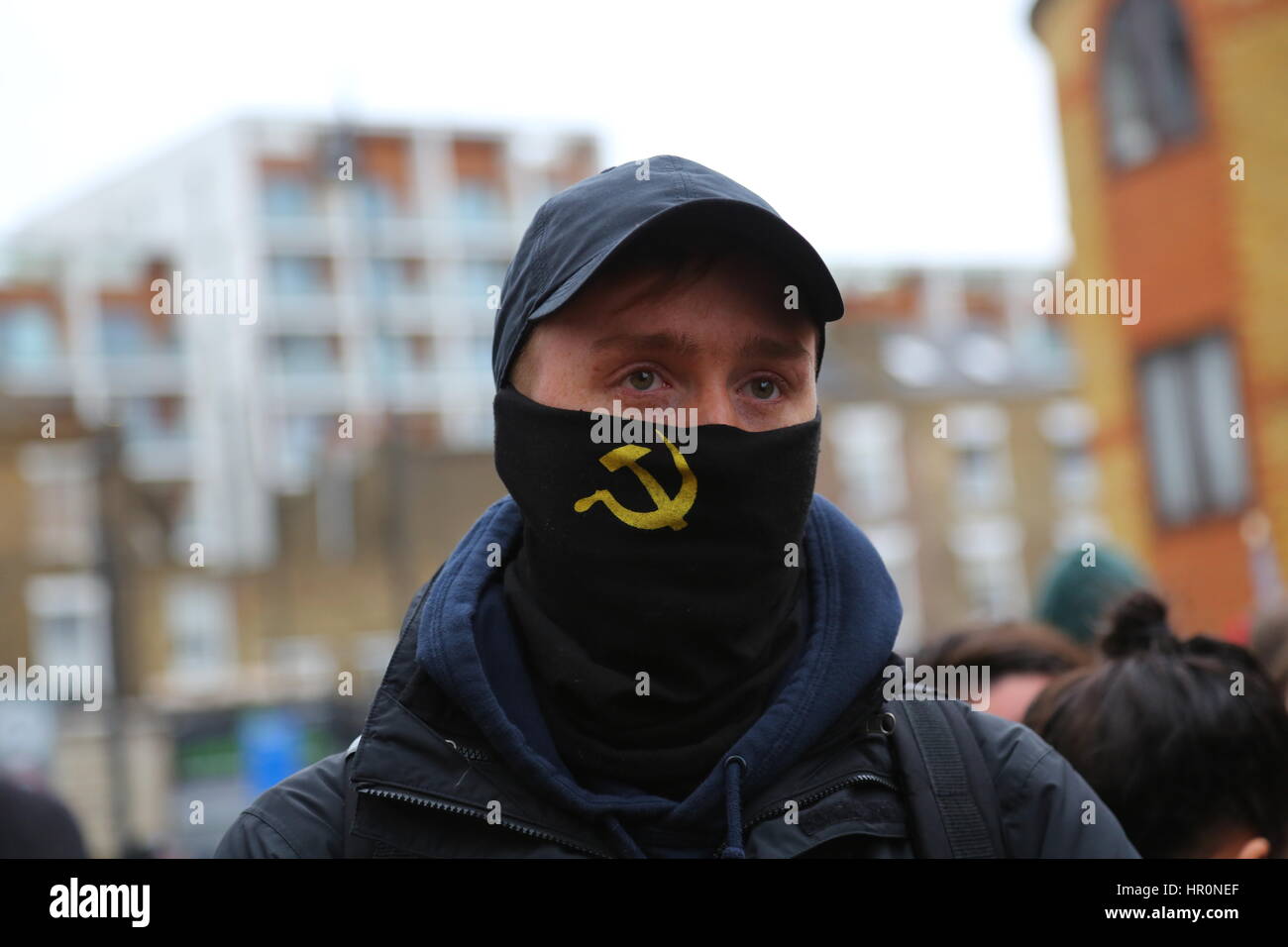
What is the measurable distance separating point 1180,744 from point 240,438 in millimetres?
56823

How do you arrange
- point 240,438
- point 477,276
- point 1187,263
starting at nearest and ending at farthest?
1. point 1187,263
2. point 240,438
3. point 477,276

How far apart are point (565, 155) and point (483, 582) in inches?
2328

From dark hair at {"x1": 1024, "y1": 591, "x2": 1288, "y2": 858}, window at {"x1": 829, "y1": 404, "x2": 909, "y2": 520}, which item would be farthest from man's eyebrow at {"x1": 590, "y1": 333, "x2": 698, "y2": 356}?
window at {"x1": 829, "y1": 404, "x2": 909, "y2": 520}

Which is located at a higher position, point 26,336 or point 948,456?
point 26,336

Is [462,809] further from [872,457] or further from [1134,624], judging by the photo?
[872,457]

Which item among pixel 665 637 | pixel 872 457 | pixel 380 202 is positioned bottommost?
pixel 665 637

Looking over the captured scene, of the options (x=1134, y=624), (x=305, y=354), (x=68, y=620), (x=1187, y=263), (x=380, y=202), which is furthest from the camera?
(x=305, y=354)

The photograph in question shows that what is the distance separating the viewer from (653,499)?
83.1 inches

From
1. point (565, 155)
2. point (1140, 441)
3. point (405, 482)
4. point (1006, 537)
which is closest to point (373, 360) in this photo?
point (565, 155)

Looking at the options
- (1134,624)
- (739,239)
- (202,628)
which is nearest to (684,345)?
(739,239)

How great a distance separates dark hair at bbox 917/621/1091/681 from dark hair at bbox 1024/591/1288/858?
1.16m

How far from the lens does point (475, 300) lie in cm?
6456
